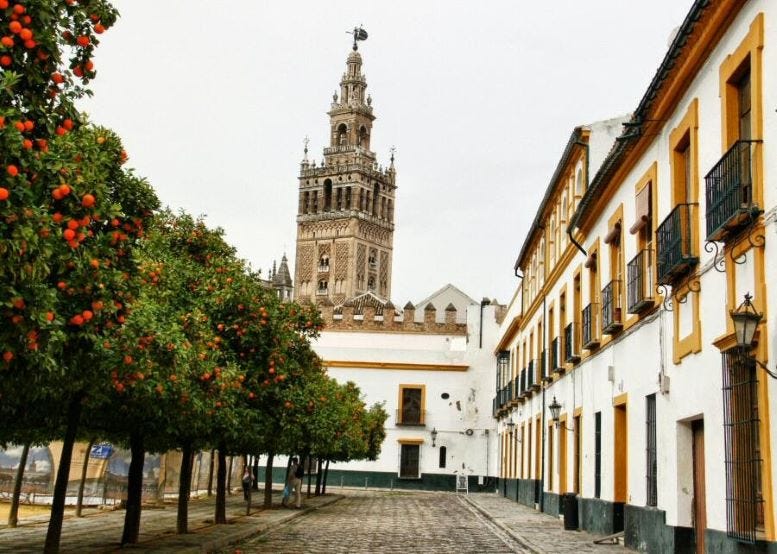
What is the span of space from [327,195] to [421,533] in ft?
341

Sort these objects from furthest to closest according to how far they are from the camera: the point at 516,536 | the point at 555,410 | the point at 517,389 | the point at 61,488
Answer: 1. the point at 517,389
2. the point at 555,410
3. the point at 516,536
4. the point at 61,488

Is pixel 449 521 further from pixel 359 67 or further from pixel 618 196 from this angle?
pixel 359 67

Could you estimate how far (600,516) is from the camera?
18.2 meters

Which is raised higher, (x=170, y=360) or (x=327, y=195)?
(x=327, y=195)

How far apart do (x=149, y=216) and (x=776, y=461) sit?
244 inches

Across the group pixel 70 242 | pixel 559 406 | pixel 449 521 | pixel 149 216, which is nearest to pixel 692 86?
pixel 149 216

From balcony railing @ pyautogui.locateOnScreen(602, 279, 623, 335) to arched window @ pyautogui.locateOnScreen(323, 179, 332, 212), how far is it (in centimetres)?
10574

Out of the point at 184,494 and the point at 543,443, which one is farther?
the point at 543,443

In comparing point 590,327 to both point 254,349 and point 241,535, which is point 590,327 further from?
point 241,535

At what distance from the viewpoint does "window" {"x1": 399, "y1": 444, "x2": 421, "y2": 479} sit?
51.5m

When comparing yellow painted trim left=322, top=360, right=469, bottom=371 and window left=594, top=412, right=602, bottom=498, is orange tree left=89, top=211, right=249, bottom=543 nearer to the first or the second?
window left=594, top=412, right=602, bottom=498

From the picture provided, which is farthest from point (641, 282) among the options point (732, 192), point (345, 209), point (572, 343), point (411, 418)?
point (345, 209)

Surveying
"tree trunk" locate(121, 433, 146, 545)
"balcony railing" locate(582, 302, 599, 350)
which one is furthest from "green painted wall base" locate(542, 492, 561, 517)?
"tree trunk" locate(121, 433, 146, 545)

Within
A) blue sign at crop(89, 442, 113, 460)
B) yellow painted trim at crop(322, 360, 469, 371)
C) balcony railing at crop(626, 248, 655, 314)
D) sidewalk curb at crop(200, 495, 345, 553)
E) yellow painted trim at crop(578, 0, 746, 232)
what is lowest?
sidewalk curb at crop(200, 495, 345, 553)
